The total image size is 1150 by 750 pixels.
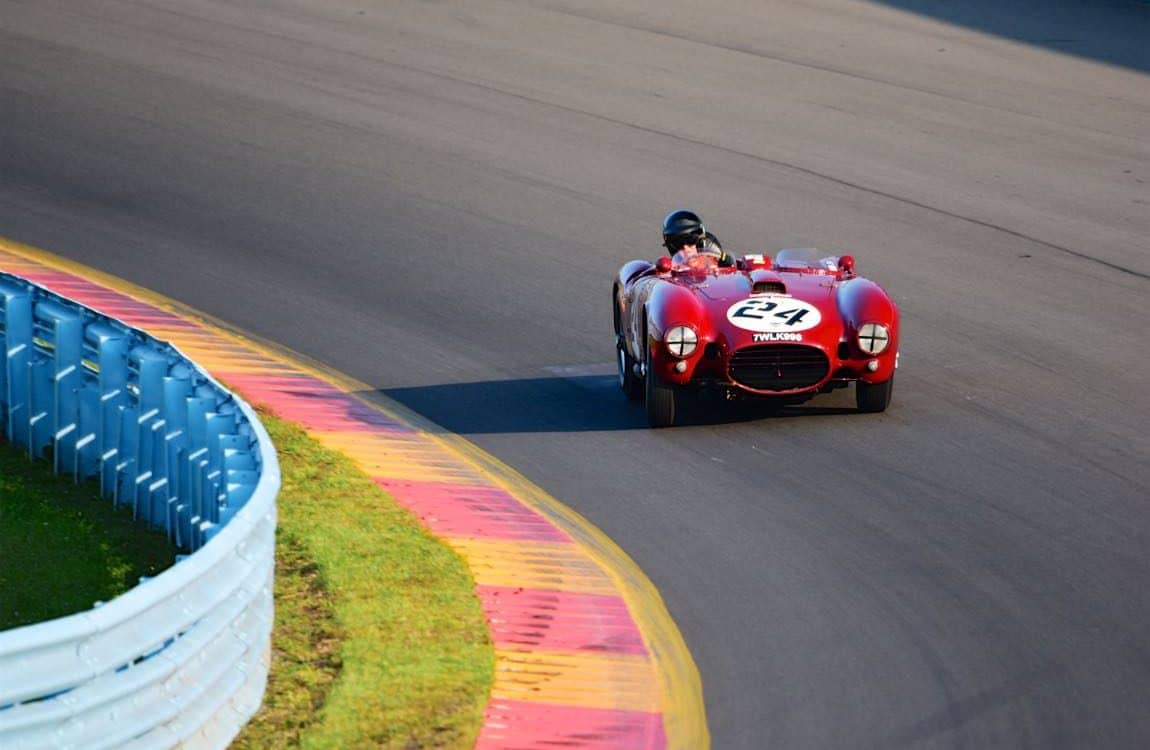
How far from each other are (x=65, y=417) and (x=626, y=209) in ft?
22.6

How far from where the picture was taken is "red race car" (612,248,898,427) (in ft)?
33.2

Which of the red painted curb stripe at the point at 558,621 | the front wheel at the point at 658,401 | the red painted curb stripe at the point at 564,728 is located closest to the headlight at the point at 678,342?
the front wheel at the point at 658,401

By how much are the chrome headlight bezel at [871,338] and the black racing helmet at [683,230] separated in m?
1.60

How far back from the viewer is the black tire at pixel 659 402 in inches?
405

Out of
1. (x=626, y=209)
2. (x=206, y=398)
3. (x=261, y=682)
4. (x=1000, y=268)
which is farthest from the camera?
(x=626, y=209)

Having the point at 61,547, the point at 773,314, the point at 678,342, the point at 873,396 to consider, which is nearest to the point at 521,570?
the point at 61,547

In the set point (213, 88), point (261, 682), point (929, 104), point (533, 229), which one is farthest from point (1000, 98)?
point (261, 682)

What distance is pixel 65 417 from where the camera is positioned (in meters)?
9.05

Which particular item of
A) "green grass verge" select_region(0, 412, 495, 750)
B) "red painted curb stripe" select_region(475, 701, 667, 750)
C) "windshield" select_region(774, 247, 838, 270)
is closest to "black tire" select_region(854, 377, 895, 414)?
"windshield" select_region(774, 247, 838, 270)

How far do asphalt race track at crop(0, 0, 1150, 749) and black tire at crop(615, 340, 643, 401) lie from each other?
0.75ft

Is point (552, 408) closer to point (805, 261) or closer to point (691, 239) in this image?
point (691, 239)

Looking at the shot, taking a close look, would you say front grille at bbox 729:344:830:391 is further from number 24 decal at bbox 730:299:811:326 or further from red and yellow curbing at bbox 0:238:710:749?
red and yellow curbing at bbox 0:238:710:749

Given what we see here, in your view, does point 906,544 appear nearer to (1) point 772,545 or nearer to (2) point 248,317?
(1) point 772,545

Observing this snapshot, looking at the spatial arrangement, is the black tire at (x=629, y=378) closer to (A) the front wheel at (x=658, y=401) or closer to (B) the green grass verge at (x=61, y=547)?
(A) the front wheel at (x=658, y=401)
